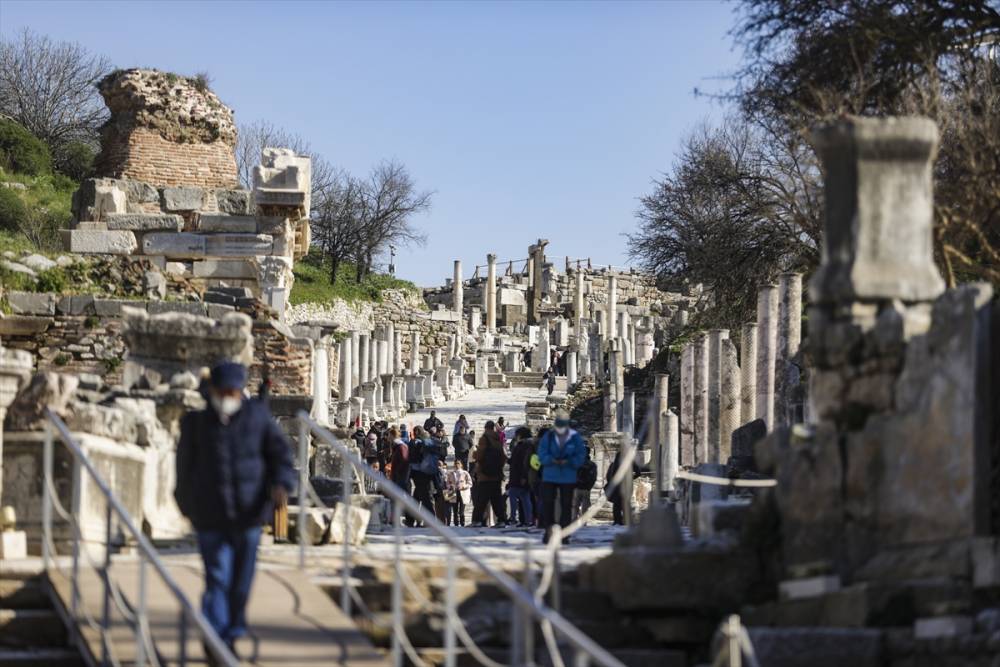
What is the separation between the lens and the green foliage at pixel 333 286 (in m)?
61.4

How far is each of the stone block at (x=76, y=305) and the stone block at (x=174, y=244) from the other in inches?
264

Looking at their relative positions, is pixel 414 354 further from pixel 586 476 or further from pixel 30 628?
pixel 30 628

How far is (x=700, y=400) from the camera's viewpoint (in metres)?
32.4

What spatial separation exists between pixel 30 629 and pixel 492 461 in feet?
37.9

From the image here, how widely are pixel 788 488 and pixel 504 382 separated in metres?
49.2

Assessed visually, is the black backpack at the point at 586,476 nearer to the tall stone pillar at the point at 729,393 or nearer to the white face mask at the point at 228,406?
the tall stone pillar at the point at 729,393

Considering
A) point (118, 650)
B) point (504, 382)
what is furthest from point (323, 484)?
point (504, 382)

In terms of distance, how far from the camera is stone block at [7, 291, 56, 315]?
2366cm

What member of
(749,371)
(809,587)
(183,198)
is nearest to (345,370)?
(183,198)

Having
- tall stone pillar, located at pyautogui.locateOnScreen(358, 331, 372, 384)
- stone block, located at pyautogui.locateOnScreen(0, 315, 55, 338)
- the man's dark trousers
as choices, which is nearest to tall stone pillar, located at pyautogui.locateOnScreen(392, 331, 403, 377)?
tall stone pillar, located at pyautogui.locateOnScreen(358, 331, 372, 384)

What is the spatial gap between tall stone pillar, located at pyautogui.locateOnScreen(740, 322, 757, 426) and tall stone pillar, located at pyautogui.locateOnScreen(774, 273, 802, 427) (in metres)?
1.07

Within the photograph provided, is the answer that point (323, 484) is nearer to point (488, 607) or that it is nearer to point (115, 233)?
point (488, 607)

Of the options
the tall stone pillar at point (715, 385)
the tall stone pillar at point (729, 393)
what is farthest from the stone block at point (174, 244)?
the tall stone pillar at point (729, 393)

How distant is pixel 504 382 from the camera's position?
6116 centimetres
